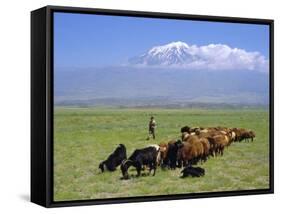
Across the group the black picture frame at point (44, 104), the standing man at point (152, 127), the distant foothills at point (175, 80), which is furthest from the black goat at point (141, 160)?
the distant foothills at point (175, 80)

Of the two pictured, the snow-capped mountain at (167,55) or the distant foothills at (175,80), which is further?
the snow-capped mountain at (167,55)

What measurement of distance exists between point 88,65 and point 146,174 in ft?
3.72

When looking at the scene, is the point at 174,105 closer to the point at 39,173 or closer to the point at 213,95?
the point at 213,95

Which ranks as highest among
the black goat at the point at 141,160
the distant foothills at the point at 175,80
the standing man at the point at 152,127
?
the distant foothills at the point at 175,80

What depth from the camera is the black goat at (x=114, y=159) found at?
7645 millimetres

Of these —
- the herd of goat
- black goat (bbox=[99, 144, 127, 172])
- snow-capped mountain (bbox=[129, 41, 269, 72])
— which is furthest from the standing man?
snow-capped mountain (bbox=[129, 41, 269, 72])

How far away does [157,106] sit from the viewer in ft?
26.0

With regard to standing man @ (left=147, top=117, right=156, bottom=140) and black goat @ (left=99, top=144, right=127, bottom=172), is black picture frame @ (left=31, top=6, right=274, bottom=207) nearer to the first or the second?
black goat @ (left=99, top=144, right=127, bottom=172)

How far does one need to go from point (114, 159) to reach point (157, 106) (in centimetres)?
66

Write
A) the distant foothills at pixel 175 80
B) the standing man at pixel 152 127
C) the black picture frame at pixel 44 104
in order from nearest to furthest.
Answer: the black picture frame at pixel 44 104 < the distant foothills at pixel 175 80 < the standing man at pixel 152 127

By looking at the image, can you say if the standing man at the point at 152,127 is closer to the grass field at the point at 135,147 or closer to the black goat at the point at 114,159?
the grass field at the point at 135,147

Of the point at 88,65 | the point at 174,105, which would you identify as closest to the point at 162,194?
the point at 174,105

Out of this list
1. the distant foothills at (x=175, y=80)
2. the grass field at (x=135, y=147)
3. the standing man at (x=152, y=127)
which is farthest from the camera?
the standing man at (x=152, y=127)

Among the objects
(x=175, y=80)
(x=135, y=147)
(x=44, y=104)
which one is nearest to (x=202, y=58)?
(x=175, y=80)
